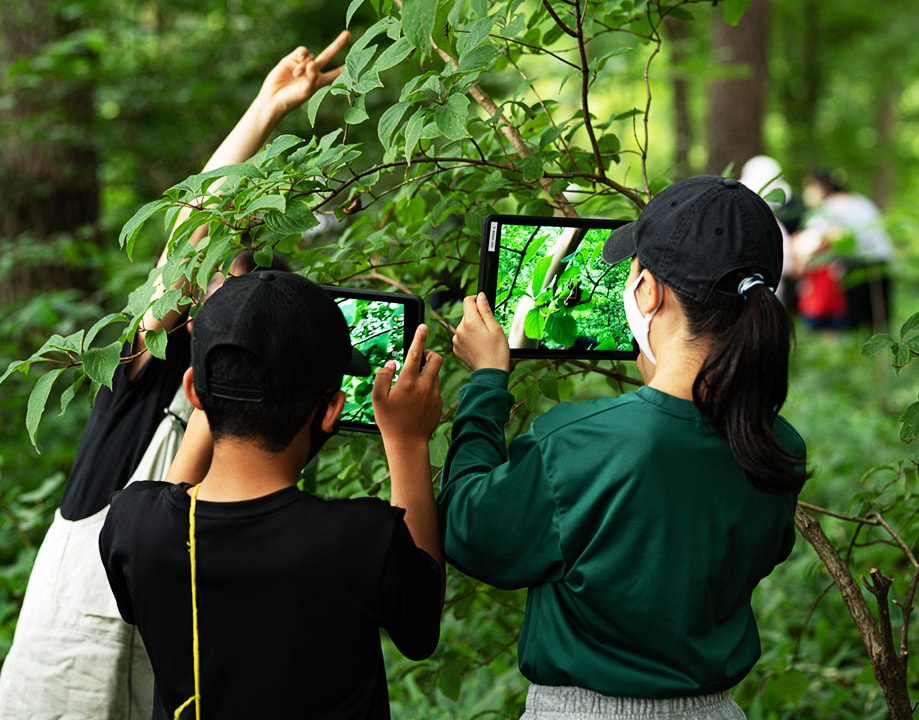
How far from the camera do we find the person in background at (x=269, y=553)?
5.28 ft

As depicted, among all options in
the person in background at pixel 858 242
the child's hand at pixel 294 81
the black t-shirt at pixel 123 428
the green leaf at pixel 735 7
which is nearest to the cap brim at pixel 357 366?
the black t-shirt at pixel 123 428

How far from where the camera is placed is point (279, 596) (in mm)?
1608

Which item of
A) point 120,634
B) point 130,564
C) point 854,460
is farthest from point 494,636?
point 854,460

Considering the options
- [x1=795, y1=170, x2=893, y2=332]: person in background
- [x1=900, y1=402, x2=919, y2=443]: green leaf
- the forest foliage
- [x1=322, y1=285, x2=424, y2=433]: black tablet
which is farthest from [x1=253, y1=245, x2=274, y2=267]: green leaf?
[x1=795, y1=170, x2=893, y2=332]: person in background

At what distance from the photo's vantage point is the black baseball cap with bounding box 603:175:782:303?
162 cm

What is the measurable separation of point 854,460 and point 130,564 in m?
5.53

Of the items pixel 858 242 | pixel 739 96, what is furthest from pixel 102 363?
pixel 739 96

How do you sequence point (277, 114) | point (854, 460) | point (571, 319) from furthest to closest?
point (854, 460) < point (277, 114) < point (571, 319)

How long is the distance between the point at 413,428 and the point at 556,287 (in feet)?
1.45

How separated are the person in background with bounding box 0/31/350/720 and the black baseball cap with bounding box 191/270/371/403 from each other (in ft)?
2.00

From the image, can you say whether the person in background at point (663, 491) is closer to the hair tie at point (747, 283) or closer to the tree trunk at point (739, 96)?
the hair tie at point (747, 283)

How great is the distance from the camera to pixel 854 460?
6.29 m

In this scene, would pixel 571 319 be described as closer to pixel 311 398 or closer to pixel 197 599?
pixel 311 398

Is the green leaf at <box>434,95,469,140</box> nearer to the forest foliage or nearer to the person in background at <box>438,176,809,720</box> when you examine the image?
the forest foliage
